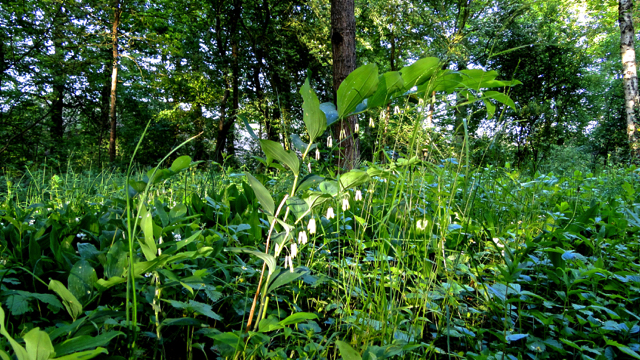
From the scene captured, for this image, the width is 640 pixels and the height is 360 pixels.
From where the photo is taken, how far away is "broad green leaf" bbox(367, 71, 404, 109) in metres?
0.83

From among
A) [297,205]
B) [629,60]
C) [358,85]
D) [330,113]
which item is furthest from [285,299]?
[629,60]

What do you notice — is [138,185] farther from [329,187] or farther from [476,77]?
[476,77]

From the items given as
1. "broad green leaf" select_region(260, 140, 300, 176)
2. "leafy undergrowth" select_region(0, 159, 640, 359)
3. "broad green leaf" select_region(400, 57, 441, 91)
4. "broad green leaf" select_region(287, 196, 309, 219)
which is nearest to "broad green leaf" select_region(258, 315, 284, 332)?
"leafy undergrowth" select_region(0, 159, 640, 359)

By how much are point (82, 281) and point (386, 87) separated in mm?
984

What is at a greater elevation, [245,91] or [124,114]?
[245,91]

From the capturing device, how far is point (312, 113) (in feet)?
2.71

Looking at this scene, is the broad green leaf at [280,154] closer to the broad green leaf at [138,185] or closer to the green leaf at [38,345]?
the broad green leaf at [138,185]

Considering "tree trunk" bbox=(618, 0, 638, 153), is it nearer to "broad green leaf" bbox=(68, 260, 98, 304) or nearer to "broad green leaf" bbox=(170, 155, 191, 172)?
"broad green leaf" bbox=(170, 155, 191, 172)

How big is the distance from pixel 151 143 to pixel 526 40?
1940 cm

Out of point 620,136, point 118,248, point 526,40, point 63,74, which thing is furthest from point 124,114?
point 620,136

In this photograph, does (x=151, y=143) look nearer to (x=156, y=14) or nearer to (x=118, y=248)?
(x=156, y=14)

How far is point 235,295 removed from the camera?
1.17 meters

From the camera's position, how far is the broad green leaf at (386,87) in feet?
2.72

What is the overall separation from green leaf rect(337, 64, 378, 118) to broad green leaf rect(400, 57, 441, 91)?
0.12 m
